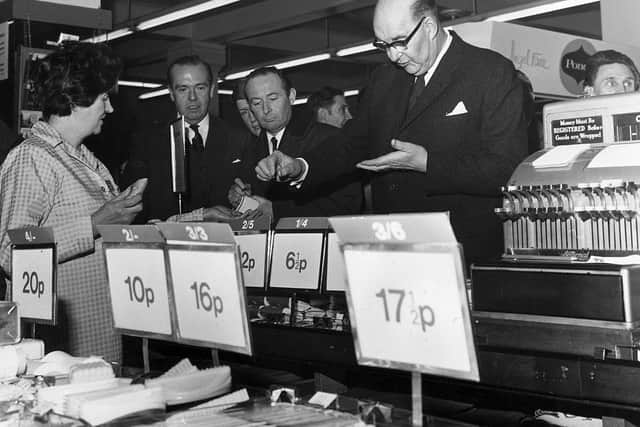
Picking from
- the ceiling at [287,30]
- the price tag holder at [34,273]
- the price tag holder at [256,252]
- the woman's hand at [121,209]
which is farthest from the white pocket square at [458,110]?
the ceiling at [287,30]

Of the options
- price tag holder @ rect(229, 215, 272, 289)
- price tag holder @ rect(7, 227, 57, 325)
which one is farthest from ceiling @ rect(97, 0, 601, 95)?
price tag holder @ rect(7, 227, 57, 325)

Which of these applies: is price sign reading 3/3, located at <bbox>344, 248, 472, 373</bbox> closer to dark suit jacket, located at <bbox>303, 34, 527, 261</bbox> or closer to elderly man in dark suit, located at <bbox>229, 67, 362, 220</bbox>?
dark suit jacket, located at <bbox>303, 34, 527, 261</bbox>

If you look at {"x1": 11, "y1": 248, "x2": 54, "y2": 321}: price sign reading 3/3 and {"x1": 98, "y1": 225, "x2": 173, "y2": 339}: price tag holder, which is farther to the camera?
{"x1": 11, "y1": 248, "x2": 54, "y2": 321}: price sign reading 3/3

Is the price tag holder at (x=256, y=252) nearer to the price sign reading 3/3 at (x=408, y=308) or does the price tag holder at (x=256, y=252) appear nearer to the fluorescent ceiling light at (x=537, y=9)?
the price sign reading 3/3 at (x=408, y=308)

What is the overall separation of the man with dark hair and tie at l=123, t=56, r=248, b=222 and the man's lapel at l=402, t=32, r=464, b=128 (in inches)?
53.4

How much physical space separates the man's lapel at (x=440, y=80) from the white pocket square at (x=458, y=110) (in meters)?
0.07

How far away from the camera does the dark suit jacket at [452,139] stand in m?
2.10

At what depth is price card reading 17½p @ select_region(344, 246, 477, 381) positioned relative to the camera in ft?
3.46

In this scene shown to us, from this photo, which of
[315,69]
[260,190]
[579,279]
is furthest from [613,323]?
[315,69]

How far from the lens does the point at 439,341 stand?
1.07m

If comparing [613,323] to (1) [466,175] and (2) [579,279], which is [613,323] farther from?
(1) [466,175]

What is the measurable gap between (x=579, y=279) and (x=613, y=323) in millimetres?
105

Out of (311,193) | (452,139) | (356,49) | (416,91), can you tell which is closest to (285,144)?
(311,193)

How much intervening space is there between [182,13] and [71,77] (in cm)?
588
